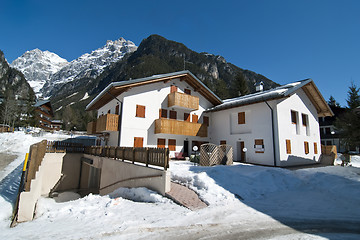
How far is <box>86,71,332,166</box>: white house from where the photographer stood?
57.0 ft

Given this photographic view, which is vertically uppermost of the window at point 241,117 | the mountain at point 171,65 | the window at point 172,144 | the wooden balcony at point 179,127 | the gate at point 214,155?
the mountain at point 171,65

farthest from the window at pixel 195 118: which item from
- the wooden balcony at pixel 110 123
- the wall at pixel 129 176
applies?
the wall at pixel 129 176

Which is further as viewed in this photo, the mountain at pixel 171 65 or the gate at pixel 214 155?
the mountain at pixel 171 65

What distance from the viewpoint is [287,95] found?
1620 cm

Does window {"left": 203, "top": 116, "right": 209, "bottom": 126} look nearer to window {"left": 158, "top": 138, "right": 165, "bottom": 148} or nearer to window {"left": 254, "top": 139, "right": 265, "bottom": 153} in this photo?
window {"left": 158, "top": 138, "right": 165, "bottom": 148}

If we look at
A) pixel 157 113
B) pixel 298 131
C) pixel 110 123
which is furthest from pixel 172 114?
pixel 298 131

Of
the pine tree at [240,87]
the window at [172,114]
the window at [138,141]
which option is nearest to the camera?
the window at [138,141]

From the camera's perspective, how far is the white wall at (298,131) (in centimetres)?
1695

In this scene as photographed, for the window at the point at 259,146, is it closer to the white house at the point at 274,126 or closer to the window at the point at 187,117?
the white house at the point at 274,126

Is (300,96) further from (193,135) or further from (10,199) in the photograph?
(10,199)

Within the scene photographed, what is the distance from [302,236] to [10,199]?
11.4m

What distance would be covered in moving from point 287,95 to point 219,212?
44.0ft

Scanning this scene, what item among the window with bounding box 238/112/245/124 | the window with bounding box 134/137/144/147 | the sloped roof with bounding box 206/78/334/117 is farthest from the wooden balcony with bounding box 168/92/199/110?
the window with bounding box 134/137/144/147

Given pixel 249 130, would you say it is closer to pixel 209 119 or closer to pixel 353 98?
pixel 209 119
